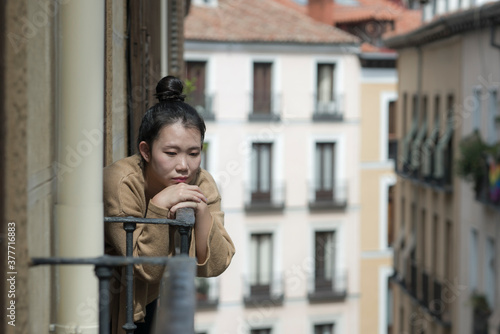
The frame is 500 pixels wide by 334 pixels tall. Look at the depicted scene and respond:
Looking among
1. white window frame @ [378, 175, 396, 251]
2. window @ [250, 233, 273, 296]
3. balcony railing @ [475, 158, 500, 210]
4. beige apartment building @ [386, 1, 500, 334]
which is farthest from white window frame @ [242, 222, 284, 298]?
balcony railing @ [475, 158, 500, 210]

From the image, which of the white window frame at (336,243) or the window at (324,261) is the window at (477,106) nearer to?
the white window frame at (336,243)

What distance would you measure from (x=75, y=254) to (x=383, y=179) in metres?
33.9

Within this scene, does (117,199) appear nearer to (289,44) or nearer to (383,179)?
(289,44)

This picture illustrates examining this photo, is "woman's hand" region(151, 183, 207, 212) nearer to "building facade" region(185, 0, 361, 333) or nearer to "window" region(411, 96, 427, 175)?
"window" region(411, 96, 427, 175)

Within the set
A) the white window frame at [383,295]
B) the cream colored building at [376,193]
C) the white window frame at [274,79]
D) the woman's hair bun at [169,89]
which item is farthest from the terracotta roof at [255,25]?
the woman's hair bun at [169,89]

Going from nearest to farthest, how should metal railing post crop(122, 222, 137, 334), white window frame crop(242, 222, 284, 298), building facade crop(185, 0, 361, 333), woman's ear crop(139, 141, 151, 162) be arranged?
1. metal railing post crop(122, 222, 137, 334)
2. woman's ear crop(139, 141, 151, 162)
3. building facade crop(185, 0, 361, 333)
4. white window frame crop(242, 222, 284, 298)

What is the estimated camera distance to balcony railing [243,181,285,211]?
33.7 meters

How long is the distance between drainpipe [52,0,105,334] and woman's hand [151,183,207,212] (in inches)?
10.8

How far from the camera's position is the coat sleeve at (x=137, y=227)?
3373mm

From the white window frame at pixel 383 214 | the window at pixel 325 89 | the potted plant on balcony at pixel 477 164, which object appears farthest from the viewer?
the white window frame at pixel 383 214

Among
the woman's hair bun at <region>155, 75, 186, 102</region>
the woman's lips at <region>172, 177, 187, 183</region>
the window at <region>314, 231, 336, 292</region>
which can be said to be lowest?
the window at <region>314, 231, 336, 292</region>

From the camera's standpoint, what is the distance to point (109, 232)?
3.49m

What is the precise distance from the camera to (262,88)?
3450 cm

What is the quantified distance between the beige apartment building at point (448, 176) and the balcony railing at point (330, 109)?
112 inches
